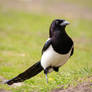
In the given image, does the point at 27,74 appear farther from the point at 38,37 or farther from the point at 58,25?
the point at 38,37

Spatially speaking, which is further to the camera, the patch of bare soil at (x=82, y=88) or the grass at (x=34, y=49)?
the grass at (x=34, y=49)

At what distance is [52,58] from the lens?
269 inches

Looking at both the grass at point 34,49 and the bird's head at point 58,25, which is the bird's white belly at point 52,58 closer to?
the grass at point 34,49

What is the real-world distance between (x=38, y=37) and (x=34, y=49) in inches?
113

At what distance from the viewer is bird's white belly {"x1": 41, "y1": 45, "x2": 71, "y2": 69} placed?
677cm

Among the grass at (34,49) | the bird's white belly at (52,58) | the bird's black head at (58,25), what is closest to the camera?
the grass at (34,49)

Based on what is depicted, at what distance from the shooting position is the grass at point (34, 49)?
6613mm

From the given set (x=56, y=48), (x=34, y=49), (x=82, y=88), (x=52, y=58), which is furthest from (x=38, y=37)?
(x=82, y=88)

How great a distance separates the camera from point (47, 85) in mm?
6242

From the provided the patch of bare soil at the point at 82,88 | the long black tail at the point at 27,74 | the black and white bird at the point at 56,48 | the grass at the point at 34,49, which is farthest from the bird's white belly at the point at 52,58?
the patch of bare soil at the point at 82,88

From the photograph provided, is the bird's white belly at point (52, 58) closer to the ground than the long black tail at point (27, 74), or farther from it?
farther from it

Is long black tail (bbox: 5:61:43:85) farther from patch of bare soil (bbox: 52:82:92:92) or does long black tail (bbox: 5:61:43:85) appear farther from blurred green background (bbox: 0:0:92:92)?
patch of bare soil (bbox: 52:82:92:92)

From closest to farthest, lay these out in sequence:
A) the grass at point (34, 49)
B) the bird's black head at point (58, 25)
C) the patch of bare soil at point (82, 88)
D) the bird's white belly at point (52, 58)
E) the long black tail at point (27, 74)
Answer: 1. the patch of bare soil at point (82, 88)
2. the grass at point (34, 49)
3. the bird's white belly at point (52, 58)
4. the bird's black head at point (58, 25)
5. the long black tail at point (27, 74)

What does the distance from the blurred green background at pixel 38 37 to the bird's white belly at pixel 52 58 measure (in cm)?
21
